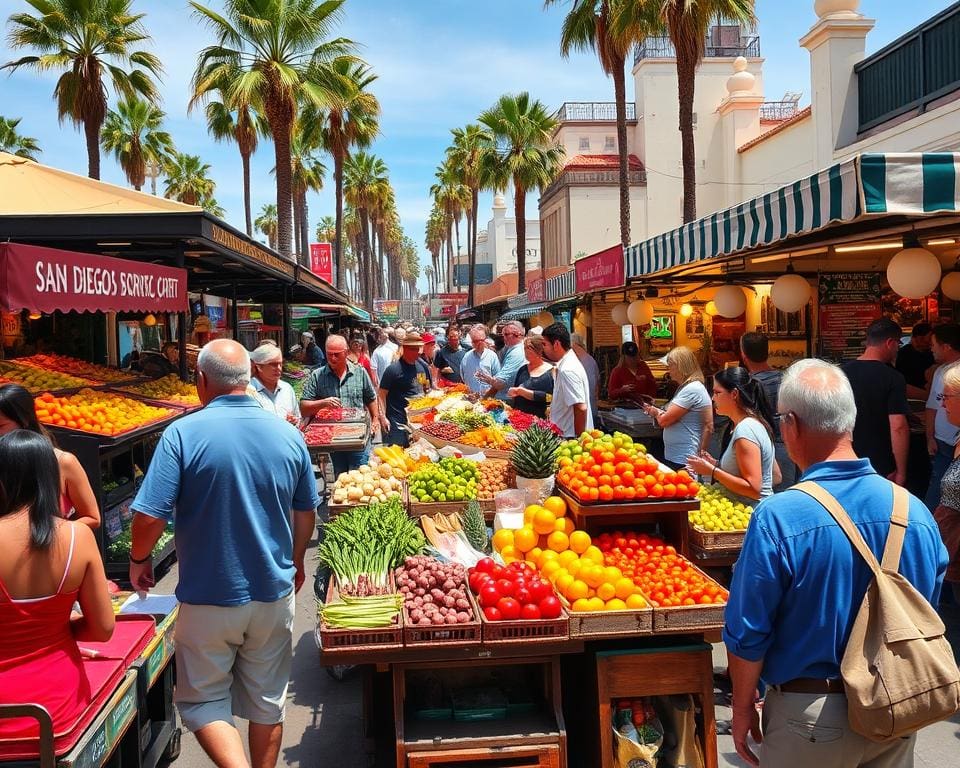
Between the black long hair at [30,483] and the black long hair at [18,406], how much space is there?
1442 millimetres

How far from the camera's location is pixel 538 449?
477 centimetres

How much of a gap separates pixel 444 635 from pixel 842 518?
6.11 ft

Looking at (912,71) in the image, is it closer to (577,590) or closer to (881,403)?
(881,403)

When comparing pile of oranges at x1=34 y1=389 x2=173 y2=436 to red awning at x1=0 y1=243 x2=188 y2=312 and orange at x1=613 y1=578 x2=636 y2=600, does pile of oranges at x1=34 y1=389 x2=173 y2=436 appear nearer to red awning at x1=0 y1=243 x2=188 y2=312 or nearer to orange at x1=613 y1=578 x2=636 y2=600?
red awning at x1=0 y1=243 x2=188 y2=312

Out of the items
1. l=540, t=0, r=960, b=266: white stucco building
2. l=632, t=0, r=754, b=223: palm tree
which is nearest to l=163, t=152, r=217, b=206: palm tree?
l=540, t=0, r=960, b=266: white stucco building

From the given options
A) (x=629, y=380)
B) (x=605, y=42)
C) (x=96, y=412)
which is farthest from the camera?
(x=605, y=42)

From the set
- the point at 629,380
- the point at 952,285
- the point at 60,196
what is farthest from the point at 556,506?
the point at 629,380

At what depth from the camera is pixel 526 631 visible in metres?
3.38

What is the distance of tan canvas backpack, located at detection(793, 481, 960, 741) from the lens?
201cm

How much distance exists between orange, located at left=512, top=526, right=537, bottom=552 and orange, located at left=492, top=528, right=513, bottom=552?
9 centimetres

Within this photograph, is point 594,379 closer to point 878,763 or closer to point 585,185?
point 878,763

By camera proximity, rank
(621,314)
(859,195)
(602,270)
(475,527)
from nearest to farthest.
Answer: (475,527) → (859,195) → (602,270) → (621,314)

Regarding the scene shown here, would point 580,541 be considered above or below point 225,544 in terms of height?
below

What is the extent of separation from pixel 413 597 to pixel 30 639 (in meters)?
1.63
